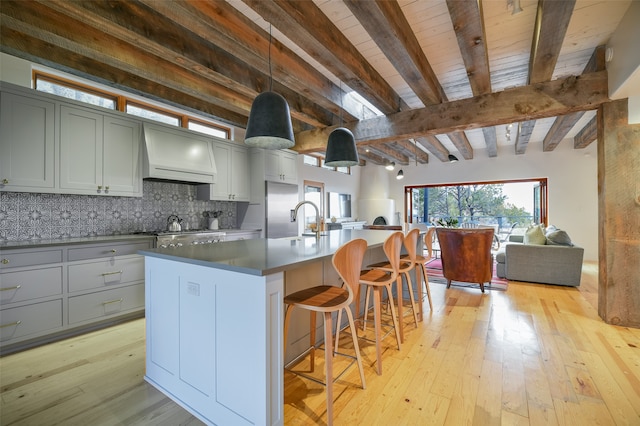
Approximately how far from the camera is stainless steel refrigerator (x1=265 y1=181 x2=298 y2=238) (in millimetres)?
4715

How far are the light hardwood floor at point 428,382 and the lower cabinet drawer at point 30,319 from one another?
177 mm

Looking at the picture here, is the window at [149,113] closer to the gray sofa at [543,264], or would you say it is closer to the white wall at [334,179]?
the white wall at [334,179]

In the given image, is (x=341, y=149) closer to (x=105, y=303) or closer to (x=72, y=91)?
(x=105, y=303)

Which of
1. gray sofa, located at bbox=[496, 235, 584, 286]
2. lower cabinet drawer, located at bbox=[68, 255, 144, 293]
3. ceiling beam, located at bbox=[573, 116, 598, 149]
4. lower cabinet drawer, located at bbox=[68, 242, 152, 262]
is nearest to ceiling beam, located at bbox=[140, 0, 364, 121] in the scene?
lower cabinet drawer, located at bbox=[68, 242, 152, 262]

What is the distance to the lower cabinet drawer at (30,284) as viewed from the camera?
234cm

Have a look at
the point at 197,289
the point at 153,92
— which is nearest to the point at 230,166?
the point at 153,92

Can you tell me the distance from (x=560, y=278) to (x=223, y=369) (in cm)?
512

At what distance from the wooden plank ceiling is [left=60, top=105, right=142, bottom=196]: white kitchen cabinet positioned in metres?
0.49

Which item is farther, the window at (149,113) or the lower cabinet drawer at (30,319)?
the window at (149,113)

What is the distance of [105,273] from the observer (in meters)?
2.89

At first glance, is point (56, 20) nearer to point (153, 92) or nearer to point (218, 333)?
point (153, 92)

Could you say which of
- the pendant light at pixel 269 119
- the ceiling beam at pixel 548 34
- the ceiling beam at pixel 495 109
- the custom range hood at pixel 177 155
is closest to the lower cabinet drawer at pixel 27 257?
the custom range hood at pixel 177 155

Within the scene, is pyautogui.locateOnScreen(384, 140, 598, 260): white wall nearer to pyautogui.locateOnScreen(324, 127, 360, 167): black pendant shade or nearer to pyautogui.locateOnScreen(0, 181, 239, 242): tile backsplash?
pyautogui.locateOnScreen(324, 127, 360, 167): black pendant shade

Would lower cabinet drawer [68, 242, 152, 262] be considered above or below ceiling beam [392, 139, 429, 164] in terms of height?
below
